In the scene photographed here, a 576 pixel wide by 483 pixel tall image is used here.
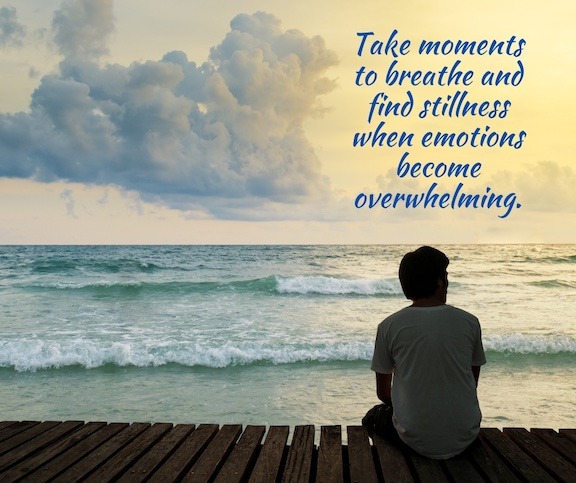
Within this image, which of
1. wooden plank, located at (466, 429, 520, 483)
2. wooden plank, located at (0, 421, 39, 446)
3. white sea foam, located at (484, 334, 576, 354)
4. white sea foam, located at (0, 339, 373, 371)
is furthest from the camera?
white sea foam, located at (484, 334, 576, 354)

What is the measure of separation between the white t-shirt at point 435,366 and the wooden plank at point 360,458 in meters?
0.36

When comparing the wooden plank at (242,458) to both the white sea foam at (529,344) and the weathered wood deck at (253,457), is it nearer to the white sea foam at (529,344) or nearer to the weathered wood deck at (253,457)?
the weathered wood deck at (253,457)

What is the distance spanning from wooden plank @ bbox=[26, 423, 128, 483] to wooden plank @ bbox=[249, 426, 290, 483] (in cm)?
113

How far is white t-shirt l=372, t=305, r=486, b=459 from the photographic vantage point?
111 inches

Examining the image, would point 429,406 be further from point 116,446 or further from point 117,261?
point 117,261

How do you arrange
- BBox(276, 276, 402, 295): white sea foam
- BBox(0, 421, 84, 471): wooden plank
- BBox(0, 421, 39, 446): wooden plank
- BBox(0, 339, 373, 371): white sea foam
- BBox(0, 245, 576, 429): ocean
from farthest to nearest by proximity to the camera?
1. BBox(276, 276, 402, 295): white sea foam
2. BBox(0, 339, 373, 371): white sea foam
3. BBox(0, 245, 576, 429): ocean
4. BBox(0, 421, 39, 446): wooden plank
5. BBox(0, 421, 84, 471): wooden plank

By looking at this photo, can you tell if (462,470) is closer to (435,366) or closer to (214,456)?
(435,366)

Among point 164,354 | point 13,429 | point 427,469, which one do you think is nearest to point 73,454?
point 13,429

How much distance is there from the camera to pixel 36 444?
11.7 feet

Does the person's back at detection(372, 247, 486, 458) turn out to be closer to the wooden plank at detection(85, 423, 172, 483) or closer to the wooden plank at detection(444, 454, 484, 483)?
the wooden plank at detection(444, 454, 484, 483)

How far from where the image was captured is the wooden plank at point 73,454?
121 inches

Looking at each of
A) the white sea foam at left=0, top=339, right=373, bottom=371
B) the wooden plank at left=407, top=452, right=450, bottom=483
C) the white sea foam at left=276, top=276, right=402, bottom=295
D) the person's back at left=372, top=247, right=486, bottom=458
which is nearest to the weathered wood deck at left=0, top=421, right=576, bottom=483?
the wooden plank at left=407, top=452, right=450, bottom=483

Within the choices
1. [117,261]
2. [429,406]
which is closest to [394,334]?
[429,406]

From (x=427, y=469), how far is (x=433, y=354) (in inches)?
27.5
